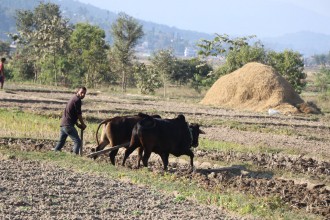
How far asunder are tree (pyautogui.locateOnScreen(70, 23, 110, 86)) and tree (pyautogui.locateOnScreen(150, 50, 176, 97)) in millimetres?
4652

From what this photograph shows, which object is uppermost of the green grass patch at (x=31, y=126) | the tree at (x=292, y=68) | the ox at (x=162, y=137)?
the tree at (x=292, y=68)

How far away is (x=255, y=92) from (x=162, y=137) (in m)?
24.2

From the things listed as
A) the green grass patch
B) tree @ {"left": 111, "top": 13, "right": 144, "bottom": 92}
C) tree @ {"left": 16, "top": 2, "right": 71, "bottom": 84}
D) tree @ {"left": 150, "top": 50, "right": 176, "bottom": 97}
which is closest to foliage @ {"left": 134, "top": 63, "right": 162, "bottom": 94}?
tree @ {"left": 150, "top": 50, "right": 176, "bottom": 97}

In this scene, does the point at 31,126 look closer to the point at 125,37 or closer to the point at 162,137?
the point at 162,137

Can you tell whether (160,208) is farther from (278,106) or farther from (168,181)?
(278,106)

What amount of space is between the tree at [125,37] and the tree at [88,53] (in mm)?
2302

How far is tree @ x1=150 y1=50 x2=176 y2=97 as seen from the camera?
5228 cm

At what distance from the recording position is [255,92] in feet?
122

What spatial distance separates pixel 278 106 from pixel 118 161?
72.5ft

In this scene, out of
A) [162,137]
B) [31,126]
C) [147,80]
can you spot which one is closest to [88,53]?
[147,80]

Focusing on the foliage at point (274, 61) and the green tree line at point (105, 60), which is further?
the green tree line at point (105, 60)

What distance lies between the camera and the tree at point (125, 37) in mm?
52469

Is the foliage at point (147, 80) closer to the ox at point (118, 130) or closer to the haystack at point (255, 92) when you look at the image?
the haystack at point (255, 92)

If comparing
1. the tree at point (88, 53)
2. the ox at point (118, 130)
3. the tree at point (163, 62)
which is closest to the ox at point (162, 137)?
the ox at point (118, 130)
